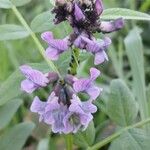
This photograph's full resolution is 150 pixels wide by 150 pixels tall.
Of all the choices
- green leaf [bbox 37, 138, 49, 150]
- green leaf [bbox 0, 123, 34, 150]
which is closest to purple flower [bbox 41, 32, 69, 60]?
green leaf [bbox 0, 123, 34, 150]

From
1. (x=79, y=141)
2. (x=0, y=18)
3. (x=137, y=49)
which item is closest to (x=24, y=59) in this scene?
(x=0, y=18)

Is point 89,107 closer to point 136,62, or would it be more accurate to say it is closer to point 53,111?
point 53,111

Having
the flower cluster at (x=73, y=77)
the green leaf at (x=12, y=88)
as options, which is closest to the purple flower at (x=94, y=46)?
the flower cluster at (x=73, y=77)

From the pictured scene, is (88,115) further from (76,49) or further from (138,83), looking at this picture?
(138,83)

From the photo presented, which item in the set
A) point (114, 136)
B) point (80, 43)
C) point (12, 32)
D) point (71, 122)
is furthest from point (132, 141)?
point (12, 32)

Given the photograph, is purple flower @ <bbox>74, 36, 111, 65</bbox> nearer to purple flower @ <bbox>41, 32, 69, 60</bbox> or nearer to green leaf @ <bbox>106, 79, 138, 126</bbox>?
purple flower @ <bbox>41, 32, 69, 60</bbox>
